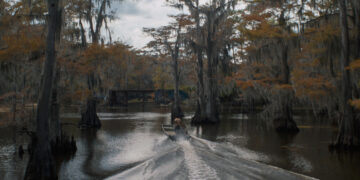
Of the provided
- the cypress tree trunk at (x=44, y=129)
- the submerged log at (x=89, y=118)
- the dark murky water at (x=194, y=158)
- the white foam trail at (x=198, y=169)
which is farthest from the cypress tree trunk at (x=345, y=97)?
the submerged log at (x=89, y=118)

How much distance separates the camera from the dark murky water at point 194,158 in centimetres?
512

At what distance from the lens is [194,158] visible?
17.8 feet

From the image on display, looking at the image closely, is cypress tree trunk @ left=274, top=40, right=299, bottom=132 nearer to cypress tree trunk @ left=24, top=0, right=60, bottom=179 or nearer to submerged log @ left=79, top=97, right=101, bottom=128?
submerged log @ left=79, top=97, right=101, bottom=128

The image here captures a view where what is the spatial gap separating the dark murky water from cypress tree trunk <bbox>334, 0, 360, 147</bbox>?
817 mm

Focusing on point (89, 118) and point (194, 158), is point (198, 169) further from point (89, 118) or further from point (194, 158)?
point (89, 118)

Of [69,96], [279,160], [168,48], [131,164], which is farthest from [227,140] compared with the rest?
[168,48]

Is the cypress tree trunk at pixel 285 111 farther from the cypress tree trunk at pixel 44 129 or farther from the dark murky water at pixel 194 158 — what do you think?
the cypress tree trunk at pixel 44 129

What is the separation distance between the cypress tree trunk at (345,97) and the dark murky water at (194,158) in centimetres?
82

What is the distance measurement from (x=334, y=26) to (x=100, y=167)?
11.6m

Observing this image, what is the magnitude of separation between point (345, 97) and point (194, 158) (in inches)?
388

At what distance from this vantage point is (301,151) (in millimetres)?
13398

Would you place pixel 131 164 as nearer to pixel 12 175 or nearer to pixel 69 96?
pixel 12 175

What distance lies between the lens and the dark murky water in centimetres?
512

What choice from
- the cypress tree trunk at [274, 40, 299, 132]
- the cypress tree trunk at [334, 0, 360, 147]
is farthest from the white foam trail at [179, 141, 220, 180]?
the cypress tree trunk at [274, 40, 299, 132]
